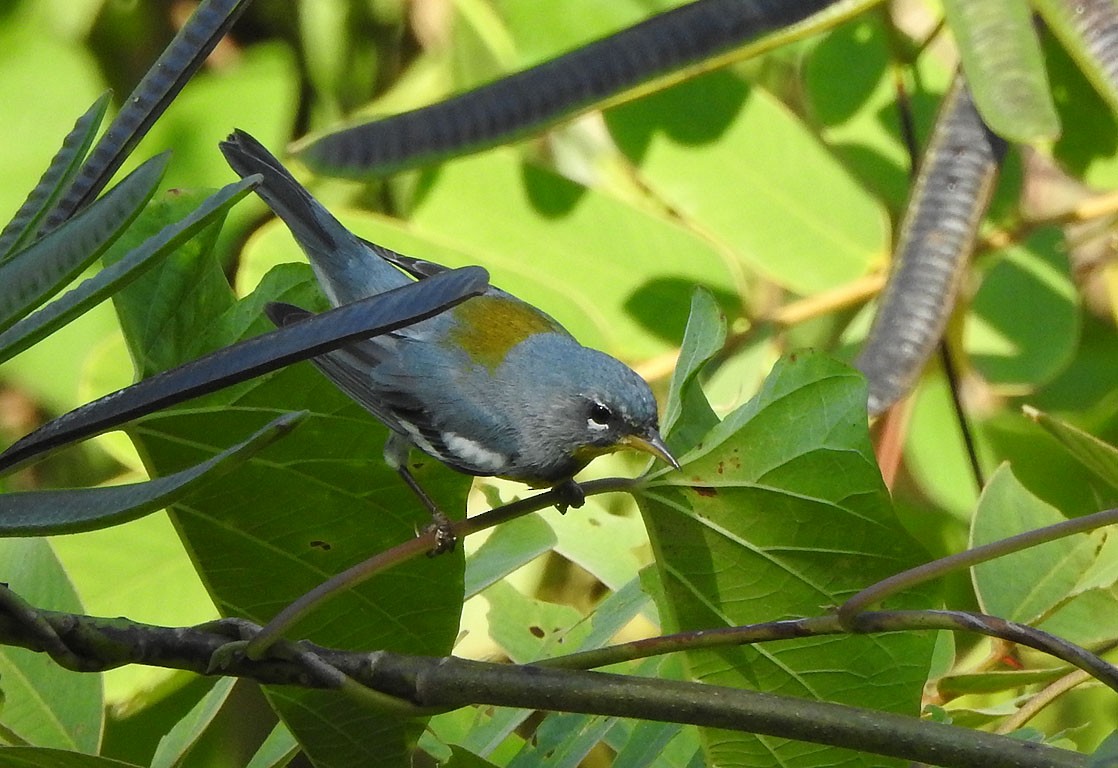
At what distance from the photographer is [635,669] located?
990 millimetres

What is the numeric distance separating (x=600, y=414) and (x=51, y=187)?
0.67 m

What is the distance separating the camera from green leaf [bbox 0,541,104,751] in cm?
95

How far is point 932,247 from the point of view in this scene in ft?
4.36

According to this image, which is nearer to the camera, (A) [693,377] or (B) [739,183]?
(A) [693,377]

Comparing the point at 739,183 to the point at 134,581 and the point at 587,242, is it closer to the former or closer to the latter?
the point at 587,242

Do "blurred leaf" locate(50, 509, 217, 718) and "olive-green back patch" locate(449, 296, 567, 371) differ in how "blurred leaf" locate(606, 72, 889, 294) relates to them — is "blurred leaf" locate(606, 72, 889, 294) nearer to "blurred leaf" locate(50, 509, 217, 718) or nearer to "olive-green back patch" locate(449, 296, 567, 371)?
"olive-green back patch" locate(449, 296, 567, 371)

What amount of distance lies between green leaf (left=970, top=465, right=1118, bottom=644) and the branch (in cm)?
43

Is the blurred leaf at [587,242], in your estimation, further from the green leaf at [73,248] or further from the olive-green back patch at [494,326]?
the green leaf at [73,248]

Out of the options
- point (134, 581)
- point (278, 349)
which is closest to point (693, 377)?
point (278, 349)

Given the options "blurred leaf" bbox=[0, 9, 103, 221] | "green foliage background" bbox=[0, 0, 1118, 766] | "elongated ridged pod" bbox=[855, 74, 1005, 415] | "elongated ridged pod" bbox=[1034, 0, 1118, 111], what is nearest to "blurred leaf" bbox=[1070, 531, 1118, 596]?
"green foliage background" bbox=[0, 0, 1118, 766]

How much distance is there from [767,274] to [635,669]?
648 millimetres

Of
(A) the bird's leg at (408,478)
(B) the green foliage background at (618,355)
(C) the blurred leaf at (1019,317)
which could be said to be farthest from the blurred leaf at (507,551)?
(C) the blurred leaf at (1019,317)

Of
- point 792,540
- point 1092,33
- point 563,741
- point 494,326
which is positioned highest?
point 1092,33

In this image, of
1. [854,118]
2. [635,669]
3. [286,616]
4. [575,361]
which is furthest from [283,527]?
[854,118]
